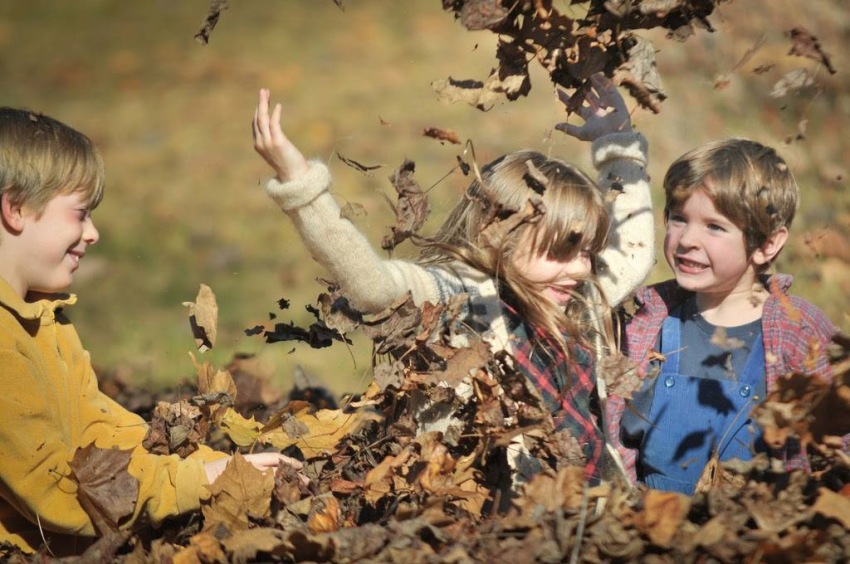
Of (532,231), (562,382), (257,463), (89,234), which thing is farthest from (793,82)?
(89,234)

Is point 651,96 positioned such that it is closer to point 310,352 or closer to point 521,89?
point 521,89

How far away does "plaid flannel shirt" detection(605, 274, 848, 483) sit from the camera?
9.96 feet

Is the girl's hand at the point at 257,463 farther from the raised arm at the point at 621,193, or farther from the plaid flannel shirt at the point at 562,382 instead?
the raised arm at the point at 621,193

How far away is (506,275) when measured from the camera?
290 cm

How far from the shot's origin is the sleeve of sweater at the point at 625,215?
3312 mm

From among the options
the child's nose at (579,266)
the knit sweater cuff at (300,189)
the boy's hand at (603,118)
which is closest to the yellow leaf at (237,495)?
the knit sweater cuff at (300,189)

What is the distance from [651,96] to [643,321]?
966 millimetres

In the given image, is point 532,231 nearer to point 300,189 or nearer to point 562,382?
point 562,382

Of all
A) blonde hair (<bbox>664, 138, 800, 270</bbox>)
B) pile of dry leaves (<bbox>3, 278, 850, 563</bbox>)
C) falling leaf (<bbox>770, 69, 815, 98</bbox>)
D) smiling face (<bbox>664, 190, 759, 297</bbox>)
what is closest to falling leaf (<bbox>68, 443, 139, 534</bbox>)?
pile of dry leaves (<bbox>3, 278, 850, 563</bbox>)

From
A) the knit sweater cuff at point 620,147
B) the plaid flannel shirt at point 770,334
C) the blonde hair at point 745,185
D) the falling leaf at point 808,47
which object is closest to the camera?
the falling leaf at point 808,47

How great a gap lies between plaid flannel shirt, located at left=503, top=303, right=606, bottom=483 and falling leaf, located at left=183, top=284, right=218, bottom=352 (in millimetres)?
932

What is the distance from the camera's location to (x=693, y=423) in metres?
3.13

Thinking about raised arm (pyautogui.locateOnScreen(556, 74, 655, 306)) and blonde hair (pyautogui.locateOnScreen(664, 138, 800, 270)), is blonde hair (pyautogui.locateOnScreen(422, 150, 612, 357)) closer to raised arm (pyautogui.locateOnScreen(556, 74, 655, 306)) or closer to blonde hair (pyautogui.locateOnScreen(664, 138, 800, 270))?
raised arm (pyautogui.locateOnScreen(556, 74, 655, 306))

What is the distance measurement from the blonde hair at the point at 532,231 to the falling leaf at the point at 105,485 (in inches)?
42.9
